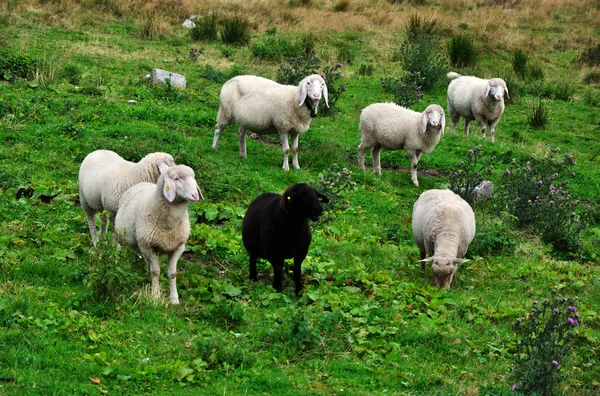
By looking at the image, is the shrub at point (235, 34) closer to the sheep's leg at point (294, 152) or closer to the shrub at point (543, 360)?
the sheep's leg at point (294, 152)

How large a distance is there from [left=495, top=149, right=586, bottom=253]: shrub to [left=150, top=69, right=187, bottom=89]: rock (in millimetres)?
7015

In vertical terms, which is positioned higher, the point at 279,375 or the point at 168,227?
the point at 168,227

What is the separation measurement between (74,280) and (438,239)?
390 cm

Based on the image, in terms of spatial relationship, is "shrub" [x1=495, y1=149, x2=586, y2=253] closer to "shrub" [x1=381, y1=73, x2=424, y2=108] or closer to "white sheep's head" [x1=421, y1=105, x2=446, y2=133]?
"white sheep's head" [x1=421, y1=105, x2=446, y2=133]

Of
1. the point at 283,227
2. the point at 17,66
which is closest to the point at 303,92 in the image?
the point at 283,227

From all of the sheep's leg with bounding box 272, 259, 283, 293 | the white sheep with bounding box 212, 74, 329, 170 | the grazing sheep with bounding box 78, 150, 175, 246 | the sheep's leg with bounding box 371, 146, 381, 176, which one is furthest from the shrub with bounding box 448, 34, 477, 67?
the sheep's leg with bounding box 272, 259, 283, 293

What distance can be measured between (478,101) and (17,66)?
919 cm

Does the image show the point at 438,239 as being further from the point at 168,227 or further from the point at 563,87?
the point at 563,87

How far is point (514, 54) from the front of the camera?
2258cm

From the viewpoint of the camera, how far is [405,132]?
13.4 m

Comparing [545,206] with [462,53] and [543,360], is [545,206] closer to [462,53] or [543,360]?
[543,360]

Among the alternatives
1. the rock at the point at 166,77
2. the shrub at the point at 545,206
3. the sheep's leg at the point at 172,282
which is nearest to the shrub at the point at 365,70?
the rock at the point at 166,77

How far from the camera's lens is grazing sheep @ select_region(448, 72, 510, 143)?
16094 mm

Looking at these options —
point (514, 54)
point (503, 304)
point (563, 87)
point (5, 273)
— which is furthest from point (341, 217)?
point (514, 54)
